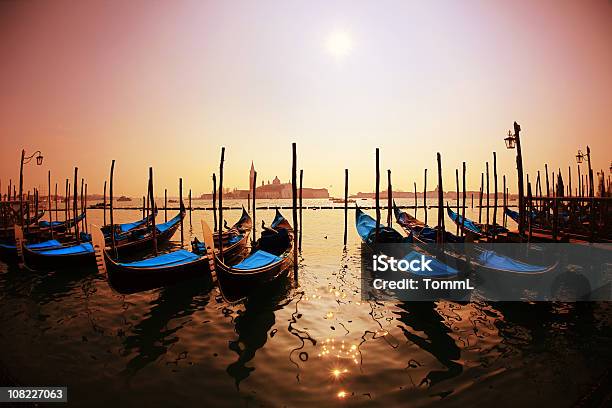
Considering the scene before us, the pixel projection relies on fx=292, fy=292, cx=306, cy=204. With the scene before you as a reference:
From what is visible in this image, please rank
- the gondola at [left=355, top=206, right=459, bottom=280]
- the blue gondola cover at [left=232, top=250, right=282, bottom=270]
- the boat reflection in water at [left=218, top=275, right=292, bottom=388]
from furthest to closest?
the blue gondola cover at [left=232, top=250, right=282, bottom=270]
the gondola at [left=355, top=206, right=459, bottom=280]
the boat reflection in water at [left=218, top=275, right=292, bottom=388]

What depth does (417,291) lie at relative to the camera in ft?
26.6

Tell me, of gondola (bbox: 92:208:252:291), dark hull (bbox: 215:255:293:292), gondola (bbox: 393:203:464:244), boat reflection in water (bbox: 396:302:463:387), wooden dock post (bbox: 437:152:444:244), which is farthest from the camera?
gondola (bbox: 393:203:464:244)

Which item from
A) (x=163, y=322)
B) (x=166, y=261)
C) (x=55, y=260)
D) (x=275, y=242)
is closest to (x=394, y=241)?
(x=275, y=242)

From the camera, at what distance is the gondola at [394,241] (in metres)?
7.46

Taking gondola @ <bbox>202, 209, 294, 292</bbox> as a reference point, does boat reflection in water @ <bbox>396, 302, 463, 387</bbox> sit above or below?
below

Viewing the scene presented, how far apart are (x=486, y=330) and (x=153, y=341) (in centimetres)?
720

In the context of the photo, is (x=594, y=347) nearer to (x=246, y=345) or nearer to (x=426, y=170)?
(x=246, y=345)

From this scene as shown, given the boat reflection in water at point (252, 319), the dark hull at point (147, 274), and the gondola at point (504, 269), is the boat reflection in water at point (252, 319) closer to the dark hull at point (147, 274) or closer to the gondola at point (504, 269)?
the dark hull at point (147, 274)

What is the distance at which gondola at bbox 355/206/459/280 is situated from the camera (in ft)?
24.5

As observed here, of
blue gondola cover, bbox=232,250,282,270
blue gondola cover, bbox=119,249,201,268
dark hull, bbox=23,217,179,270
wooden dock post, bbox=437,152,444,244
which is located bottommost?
dark hull, bbox=23,217,179,270

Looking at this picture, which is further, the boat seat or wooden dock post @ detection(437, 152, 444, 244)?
the boat seat

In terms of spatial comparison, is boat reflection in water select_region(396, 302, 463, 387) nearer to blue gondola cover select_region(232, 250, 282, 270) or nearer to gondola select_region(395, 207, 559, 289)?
gondola select_region(395, 207, 559, 289)

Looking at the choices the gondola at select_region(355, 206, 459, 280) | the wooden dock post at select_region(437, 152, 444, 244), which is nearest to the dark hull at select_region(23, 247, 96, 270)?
the gondola at select_region(355, 206, 459, 280)

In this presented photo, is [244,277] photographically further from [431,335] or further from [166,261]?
[431,335]
